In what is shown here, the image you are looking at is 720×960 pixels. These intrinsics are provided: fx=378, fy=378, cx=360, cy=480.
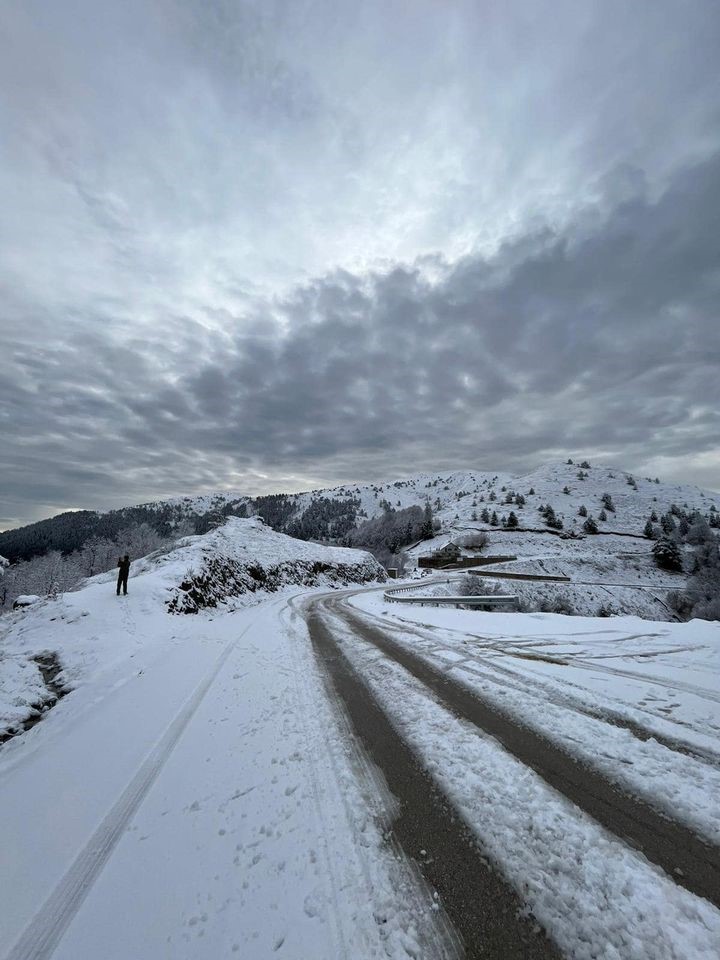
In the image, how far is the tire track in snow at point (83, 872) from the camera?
2205 millimetres

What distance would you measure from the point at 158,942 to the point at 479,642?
8771mm

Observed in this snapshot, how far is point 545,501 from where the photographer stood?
116 m

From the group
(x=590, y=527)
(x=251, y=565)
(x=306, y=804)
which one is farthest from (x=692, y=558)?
(x=306, y=804)

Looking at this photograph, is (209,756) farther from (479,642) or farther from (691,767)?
(479,642)

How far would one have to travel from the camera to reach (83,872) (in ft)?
9.00

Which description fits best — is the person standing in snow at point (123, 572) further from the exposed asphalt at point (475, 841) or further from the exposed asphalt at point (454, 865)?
the exposed asphalt at point (454, 865)

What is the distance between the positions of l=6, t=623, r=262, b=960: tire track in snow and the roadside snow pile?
481 inches

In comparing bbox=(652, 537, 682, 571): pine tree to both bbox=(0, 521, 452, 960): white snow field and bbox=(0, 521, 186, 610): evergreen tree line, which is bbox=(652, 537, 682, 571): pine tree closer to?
bbox=(0, 521, 186, 610): evergreen tree line

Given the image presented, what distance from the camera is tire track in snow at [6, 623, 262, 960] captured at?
221 centimetres

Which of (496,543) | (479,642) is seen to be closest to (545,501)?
(496,543)

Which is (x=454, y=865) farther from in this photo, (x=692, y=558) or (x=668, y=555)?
(x=668, y=555)

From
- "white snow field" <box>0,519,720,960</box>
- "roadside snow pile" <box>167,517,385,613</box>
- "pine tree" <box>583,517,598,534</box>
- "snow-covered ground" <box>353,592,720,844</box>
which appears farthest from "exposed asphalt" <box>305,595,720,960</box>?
"pine tree" <box>583,517,598,534</box>

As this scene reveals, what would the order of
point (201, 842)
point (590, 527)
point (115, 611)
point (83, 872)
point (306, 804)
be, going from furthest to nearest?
point (590, 527)
point (115, 611)
point (306, 804)
point (201, 842)
point (83, 872)

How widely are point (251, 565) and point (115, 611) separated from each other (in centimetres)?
1522
